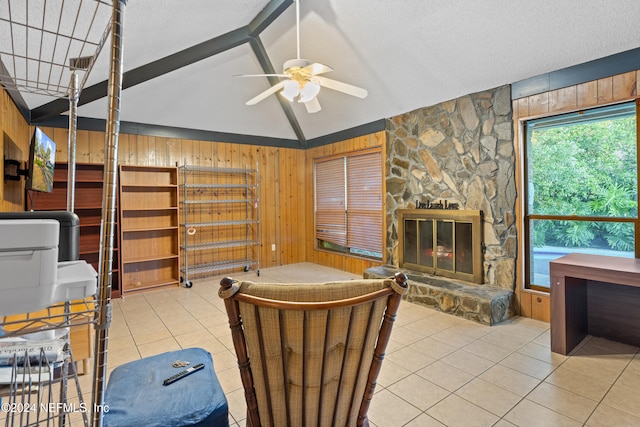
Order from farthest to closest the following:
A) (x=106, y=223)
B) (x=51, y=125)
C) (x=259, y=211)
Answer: (x=259, y=211) < (x=51, y=125) < (x=106, y=223)

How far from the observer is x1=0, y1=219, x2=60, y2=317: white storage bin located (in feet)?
1.99

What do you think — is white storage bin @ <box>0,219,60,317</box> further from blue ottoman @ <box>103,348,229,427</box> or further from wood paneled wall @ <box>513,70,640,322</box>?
wood paneled wall @ <box>513,70,640,322</box>

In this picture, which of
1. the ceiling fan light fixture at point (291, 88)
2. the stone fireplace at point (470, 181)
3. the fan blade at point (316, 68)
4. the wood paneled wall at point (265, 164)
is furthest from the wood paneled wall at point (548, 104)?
the wood paneled wall at point (265, 164)

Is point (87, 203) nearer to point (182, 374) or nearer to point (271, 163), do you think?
point (271, 163)

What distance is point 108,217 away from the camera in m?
0.79

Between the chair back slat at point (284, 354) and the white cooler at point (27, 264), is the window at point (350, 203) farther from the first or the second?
the white cooler at point (27, 264)

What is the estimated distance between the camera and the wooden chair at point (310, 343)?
1.05 meters

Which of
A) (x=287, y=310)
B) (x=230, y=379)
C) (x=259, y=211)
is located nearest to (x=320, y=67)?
(x=287, y=310)

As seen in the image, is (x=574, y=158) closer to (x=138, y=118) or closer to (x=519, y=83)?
(x=519, y=83)

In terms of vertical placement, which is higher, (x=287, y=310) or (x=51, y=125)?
(x=51, y=125)

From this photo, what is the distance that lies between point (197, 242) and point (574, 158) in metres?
5.21

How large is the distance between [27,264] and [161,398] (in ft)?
3.70

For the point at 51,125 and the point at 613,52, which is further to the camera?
the point at 51,125

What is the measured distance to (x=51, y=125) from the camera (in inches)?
168
